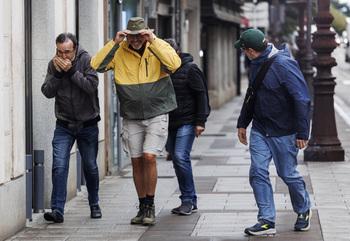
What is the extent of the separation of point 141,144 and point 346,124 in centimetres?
1428

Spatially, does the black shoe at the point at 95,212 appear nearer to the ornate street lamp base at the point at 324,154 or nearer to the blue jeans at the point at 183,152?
the blue jeans at the point at 183,152

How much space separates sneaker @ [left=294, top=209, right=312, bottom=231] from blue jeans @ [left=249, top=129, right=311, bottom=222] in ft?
0.66

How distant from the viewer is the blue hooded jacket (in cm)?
761

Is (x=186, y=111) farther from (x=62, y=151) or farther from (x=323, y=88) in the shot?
(x=323, y=88)

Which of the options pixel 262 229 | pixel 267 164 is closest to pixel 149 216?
pixel 262 229

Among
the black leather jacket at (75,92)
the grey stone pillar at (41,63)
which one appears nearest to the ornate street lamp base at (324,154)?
the grey stone pillar at (41,63)

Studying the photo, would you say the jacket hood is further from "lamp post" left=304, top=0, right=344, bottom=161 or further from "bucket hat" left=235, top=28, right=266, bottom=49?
"lamp post" left=304, top=0, right=344, bottom=161

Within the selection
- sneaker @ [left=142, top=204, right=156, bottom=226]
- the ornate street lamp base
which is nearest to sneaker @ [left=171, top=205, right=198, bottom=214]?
sneaker @ [left=142, top=204, right=156, bottom=226]

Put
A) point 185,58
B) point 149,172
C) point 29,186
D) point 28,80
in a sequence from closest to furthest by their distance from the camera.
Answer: point 149,172, point 29,186, point 185,58, point 28,80

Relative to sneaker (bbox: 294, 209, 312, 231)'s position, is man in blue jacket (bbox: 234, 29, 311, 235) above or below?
above

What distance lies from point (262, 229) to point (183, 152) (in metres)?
1.44

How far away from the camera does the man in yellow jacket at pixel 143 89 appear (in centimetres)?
813

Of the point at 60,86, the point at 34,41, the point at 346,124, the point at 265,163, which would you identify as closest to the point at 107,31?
the point at 34,41

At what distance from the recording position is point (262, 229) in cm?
775
